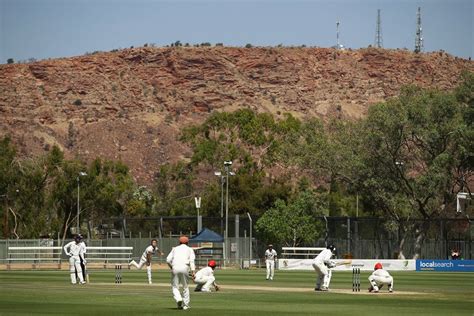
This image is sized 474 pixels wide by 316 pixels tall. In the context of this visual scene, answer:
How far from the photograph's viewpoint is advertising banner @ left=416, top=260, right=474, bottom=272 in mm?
76188

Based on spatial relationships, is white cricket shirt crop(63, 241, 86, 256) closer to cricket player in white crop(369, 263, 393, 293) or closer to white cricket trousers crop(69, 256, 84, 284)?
white cricket trousers crop(69, 256, 84, 284)

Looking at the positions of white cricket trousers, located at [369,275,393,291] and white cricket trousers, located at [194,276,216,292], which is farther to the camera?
white cricket trousers, located at [369,275,393,291]

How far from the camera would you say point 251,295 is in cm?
3900

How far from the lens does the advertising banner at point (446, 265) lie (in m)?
76.2

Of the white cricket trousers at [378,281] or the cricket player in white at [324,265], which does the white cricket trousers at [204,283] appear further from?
the white cricket trousers at [378,281]

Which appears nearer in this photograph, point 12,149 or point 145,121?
point 12,149

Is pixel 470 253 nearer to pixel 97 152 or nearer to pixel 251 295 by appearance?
pixel 251 295

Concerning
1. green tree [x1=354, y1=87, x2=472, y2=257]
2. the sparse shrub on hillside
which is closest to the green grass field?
green tree [x1=354, y1=87, x2=472, y2=257]

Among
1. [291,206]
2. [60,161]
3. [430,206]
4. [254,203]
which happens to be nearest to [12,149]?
[60,161]

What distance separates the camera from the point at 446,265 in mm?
77375

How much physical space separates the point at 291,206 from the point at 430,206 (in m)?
14.0

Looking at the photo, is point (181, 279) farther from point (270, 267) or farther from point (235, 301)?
point (270, 267)

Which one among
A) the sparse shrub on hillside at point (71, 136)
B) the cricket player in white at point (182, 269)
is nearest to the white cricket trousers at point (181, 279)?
the cricket player in white at point (182, 269)

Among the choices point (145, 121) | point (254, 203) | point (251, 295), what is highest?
point (145, 121)
